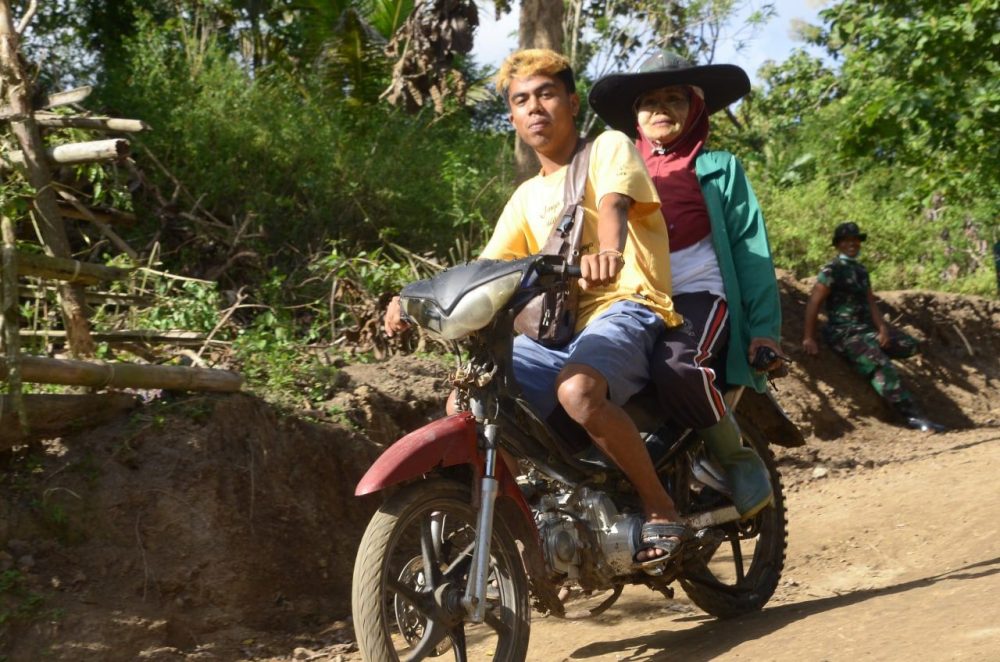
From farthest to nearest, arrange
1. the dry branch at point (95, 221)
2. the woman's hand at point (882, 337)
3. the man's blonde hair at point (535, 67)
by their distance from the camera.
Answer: the woman's hand at point (882, 337)
the dry branch at point (95, 221)
the man's blonde hair at point (535, 67)

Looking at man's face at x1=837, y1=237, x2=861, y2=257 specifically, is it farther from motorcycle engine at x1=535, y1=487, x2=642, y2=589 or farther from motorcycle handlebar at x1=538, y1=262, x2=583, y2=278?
motorcycle handlebar at x1=538, y1=262, x2=583, y2=278

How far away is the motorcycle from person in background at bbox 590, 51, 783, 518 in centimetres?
23

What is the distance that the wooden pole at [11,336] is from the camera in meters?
4.82

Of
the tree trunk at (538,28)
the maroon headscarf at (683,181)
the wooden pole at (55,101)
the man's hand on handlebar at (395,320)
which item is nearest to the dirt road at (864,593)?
the man's hand on handlebar at (395,320)

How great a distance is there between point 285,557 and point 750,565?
2.18m

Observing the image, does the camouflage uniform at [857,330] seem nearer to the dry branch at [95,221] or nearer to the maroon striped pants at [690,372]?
the maroon striped pants at [690,372]

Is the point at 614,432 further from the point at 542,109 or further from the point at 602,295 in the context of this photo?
the point at 542,109

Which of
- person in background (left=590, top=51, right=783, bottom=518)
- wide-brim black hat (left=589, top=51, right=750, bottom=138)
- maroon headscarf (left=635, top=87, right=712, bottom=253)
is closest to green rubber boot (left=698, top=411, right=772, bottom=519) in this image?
person in background (left=590, top=51, right=783, bottom=518)

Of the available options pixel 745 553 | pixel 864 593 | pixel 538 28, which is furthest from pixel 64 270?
pixel 538 28

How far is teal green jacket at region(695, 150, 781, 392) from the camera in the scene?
15.6ft

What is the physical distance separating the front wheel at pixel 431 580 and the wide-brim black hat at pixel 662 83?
6.70 feet

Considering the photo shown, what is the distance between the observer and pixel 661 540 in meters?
4.18

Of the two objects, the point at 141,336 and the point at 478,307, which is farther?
the point at 141,336

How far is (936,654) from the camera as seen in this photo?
3.52 m
